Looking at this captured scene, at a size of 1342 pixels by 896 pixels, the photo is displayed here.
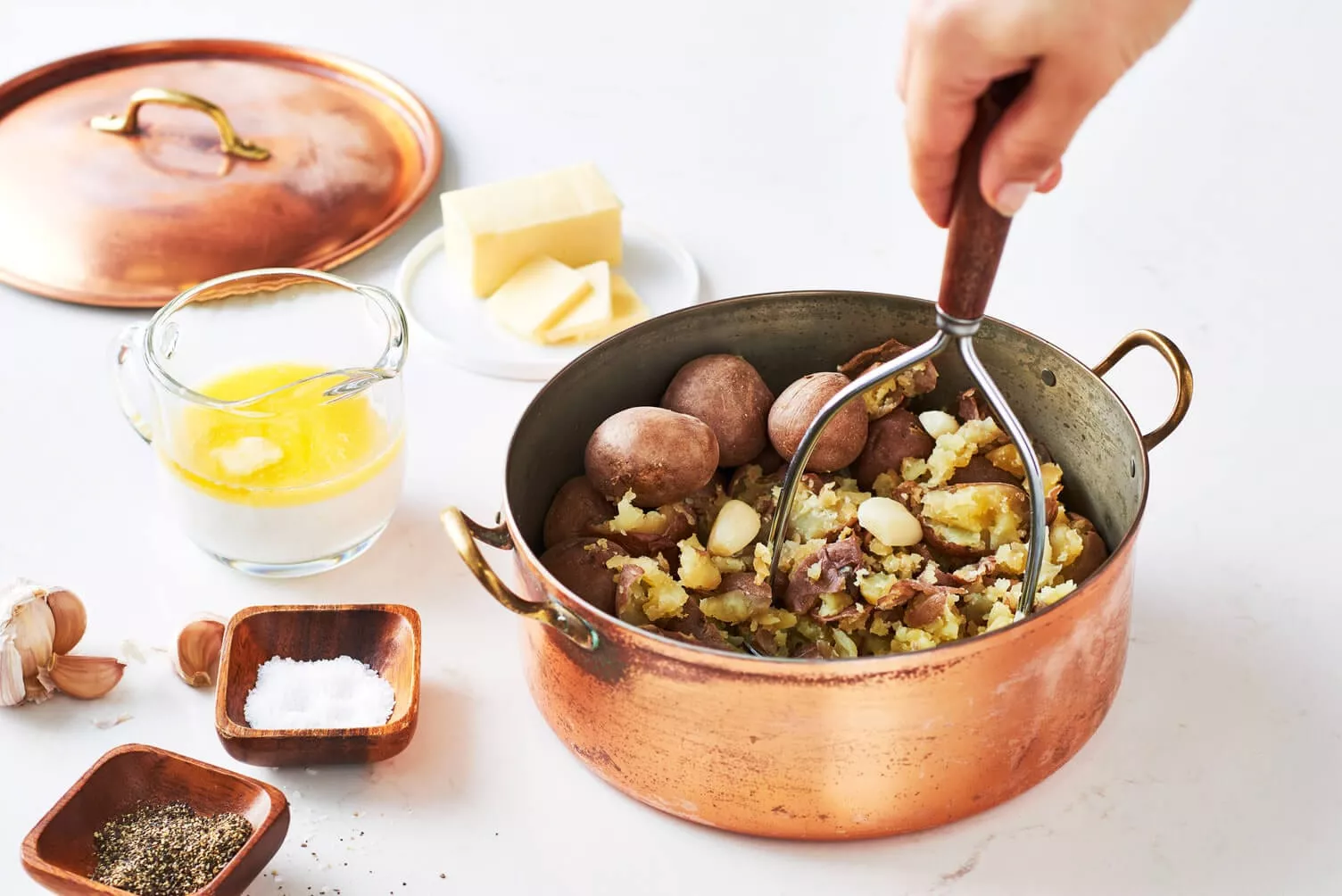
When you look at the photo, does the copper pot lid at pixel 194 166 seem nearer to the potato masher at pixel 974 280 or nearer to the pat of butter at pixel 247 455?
the pat of butter at pixel 247 455

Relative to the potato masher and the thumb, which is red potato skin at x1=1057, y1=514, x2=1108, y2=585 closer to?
the potato masher

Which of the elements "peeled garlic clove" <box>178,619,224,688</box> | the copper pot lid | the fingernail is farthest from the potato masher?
the copper pot lid

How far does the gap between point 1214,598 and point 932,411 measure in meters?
0.24

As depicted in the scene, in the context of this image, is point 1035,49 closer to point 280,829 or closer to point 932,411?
point 932,411

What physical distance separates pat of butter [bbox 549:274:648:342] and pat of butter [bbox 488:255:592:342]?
0.02 metres

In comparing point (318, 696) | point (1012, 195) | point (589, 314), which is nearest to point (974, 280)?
point (1012, 195)

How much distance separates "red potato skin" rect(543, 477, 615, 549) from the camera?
95cm

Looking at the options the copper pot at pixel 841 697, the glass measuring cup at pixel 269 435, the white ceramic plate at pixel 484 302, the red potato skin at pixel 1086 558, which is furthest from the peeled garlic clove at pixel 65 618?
the red potato skin at pixel 1086 558

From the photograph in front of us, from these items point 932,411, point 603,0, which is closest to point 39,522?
point 932,411

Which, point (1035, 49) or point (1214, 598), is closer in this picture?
point (1035, 49)

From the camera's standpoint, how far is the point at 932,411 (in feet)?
3.37

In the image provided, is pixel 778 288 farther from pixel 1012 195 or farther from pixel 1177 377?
pixel 1012 195

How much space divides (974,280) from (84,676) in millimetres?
626

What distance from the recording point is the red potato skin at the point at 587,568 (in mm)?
877
